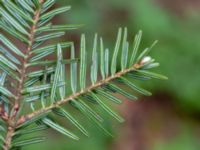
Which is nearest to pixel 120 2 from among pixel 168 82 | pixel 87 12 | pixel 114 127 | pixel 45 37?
pixel 87 12

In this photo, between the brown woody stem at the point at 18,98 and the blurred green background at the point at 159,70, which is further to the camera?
the blurred green background at the point at 159,70

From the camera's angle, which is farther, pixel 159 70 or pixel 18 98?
pixel 159 70

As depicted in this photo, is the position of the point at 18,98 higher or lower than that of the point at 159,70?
higher

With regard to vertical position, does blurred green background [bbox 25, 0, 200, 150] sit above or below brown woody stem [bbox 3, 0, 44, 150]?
below

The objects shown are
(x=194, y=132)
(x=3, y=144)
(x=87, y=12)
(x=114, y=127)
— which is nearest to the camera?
(x=3, y=144)

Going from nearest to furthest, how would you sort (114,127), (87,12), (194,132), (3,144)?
(3,144), (114,127), (194,132), (87,12)

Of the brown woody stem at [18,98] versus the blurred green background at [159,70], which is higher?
the brown woody stem at [18,98]

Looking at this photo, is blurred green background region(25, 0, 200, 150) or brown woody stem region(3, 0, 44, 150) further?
blurred green background region(25, 0, 200, 150)

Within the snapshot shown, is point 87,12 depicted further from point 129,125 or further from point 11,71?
point 11,71
